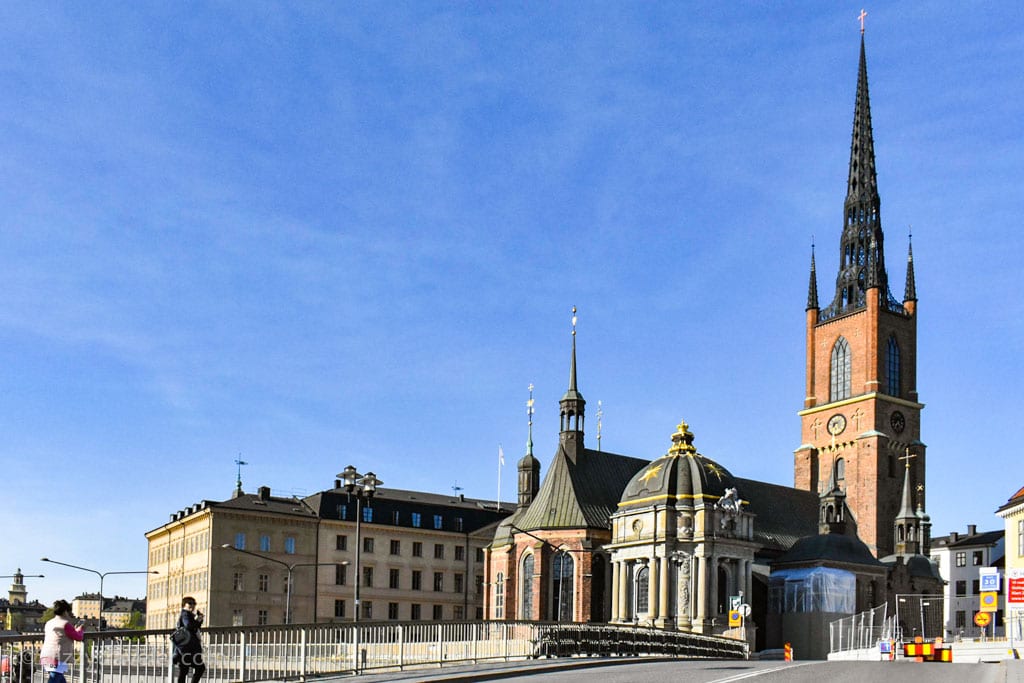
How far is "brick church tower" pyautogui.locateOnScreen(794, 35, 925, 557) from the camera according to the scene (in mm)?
96875

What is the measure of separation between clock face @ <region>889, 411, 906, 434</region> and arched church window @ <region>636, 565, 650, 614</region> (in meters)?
34.6

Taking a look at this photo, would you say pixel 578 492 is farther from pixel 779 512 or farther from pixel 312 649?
pixel 312 649

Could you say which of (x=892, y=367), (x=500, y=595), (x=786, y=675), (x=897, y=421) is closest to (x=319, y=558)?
(x=500, y=595)

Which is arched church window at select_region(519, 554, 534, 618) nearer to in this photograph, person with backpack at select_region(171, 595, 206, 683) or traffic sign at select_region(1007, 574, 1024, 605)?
traffic sign at select_region(1007, 574, 1024, 605)

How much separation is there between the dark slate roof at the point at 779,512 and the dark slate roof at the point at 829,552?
10.2 feet

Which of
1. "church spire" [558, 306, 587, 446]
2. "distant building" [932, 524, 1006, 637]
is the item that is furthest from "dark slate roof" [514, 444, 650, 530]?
"distant building" [932, 524, 1006, 637]

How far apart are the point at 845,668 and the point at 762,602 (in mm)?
52659

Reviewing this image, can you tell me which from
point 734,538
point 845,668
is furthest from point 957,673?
point 734,538

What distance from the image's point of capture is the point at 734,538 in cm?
7238

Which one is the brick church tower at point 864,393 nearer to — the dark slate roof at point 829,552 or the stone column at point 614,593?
the dark slate roof at point 829,552

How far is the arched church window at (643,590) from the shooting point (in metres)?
72.6

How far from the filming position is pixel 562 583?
7800cm

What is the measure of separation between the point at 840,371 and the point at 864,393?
4.11 meters

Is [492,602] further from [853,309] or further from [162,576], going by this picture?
[853,309]
